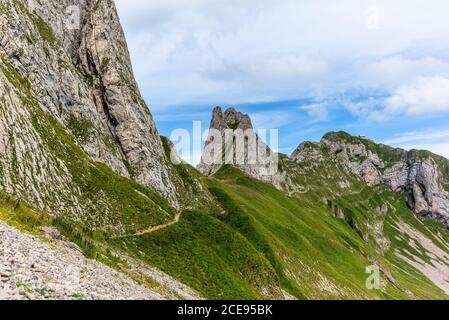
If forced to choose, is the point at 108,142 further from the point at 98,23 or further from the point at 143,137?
the point at 98,23

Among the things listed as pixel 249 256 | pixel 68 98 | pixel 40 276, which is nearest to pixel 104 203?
pixel 249 256

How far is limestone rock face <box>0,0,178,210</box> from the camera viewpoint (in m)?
60.4

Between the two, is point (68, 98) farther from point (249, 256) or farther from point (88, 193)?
point (249, 256)

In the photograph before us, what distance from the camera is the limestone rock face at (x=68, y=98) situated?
6044cm

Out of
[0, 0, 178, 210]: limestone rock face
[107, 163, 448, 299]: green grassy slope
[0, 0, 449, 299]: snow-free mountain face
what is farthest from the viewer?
[107, 163, 448, 299]: green grassy slope

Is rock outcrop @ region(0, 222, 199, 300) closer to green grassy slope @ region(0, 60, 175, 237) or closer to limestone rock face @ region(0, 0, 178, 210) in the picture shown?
limestone rock face @ region(0, 0, 178, 210)

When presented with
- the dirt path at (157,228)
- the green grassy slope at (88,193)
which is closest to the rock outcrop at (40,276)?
the green grassy slope at (88,193)

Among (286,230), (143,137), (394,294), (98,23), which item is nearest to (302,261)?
(286,230)

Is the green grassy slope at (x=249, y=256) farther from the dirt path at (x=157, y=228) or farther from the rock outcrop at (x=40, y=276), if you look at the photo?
the rock outcrop at (x=40, y=276)

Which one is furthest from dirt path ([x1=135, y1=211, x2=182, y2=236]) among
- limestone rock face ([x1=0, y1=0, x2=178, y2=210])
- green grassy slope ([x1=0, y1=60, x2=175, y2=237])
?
limestone rock face ([x1=0, y1=0, x2=178, y2=210])

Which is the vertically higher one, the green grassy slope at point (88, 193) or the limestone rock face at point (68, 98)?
the limestone rock face at point (68, 98)

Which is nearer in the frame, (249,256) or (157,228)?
(157,228)

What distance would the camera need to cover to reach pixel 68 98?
100000 millimetres
